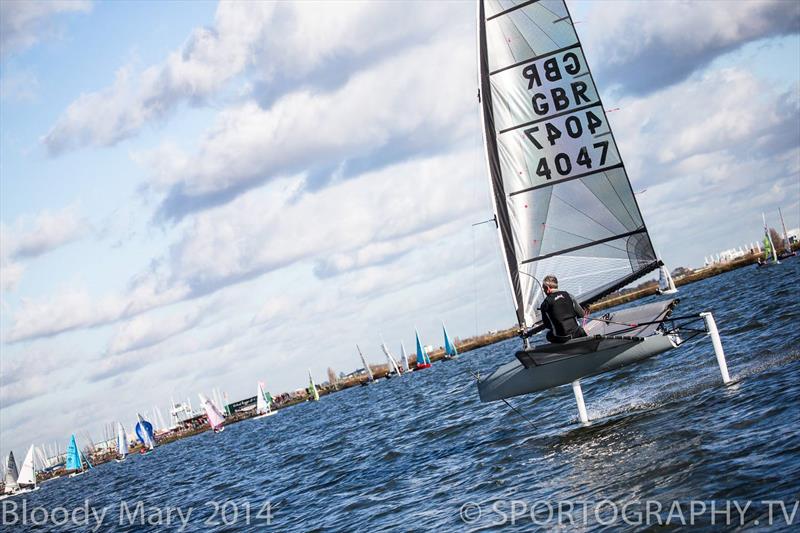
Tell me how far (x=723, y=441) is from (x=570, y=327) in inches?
152

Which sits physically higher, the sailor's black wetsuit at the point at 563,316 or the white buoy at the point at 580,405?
the sailor's black wetsuit at the point at 563,316

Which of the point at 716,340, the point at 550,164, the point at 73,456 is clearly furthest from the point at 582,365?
the point at 73,456

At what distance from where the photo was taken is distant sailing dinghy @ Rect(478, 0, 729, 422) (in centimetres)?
1823

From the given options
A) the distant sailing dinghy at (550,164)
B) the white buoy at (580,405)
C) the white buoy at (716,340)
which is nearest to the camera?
the white buoy at (716,340)

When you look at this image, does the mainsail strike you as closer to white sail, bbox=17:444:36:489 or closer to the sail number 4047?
the sail number 4047

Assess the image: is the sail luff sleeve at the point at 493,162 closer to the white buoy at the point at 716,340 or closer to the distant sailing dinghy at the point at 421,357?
the white buoy at the point at 716,340

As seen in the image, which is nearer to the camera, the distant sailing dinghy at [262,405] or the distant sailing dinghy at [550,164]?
the distant sailing dinghy at [550,164]

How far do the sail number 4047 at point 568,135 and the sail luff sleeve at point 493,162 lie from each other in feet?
2.77

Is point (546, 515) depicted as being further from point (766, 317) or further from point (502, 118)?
point (766, 317)

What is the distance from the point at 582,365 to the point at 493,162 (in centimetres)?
552

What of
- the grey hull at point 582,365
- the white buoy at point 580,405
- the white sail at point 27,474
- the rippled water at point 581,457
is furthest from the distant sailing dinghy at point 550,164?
the white sail at point 27,474

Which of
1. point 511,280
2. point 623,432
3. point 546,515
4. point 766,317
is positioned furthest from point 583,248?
point 766,317

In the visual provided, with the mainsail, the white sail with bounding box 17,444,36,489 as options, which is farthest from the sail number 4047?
the white sail with bounding box 17,444,36,489

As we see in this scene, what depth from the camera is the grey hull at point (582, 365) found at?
49.0 ft
